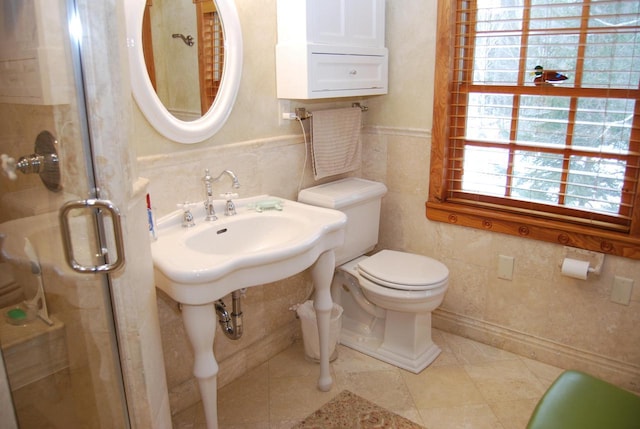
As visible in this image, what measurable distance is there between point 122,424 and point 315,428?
89 centimetres

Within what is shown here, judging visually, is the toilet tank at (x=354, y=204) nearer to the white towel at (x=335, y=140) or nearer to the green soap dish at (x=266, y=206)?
the white towel at (x=335, y=140)

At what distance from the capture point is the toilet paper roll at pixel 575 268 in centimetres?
222

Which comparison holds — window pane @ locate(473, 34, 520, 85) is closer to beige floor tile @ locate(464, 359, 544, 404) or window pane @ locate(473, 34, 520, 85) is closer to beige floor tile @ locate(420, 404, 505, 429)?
beige floor tile @ locate(464, 359, 544, 404)

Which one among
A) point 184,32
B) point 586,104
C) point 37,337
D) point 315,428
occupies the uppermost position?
point 184,32

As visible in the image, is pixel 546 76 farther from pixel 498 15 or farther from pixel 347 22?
pixel 347 22

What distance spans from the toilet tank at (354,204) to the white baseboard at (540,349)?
0.62 meters

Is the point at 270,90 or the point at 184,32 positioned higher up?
the point at 184,32

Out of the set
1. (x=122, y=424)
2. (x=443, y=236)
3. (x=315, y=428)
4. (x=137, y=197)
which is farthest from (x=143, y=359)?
(x=443, y=236)

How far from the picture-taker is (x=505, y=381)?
7.66ft

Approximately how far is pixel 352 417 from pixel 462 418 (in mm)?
462

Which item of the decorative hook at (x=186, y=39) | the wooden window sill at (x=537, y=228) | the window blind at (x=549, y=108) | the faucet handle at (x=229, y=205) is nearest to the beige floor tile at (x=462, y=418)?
the wooden window sill at (x=537, y=228)

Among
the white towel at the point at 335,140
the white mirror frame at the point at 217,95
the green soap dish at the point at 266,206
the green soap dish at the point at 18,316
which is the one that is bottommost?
the green soap dish at the point at 18,316

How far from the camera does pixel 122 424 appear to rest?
1371mm

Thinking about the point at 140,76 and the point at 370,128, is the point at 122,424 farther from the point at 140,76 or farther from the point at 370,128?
the point at 370,128
